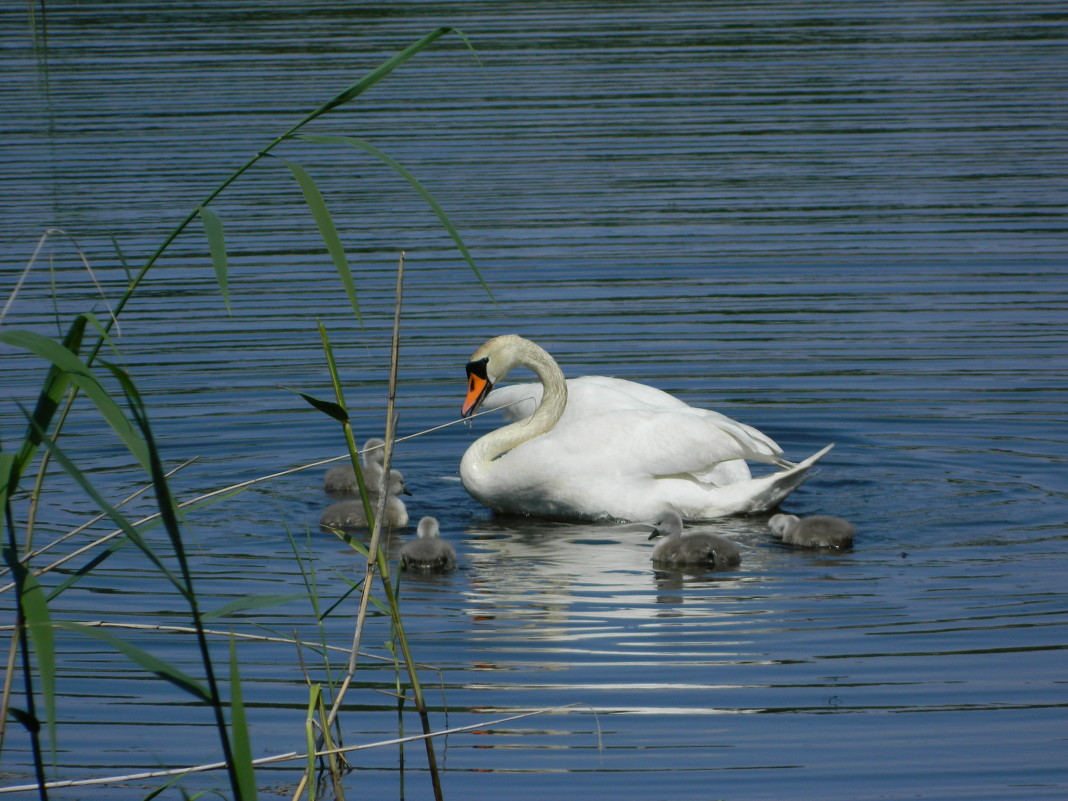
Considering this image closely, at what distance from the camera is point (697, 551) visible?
7066mm

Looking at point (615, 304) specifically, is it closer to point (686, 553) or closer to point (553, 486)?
point (553, 486)

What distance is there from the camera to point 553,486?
817 centimetres

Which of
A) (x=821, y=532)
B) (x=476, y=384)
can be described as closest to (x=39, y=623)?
(x=821, y=532)

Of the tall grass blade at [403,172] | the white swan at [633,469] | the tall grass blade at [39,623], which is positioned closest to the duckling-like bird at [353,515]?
the white swan at [633,469]

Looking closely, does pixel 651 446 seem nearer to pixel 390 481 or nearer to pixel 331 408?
pixel 390 481

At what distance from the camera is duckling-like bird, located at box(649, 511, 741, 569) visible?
23.2ft

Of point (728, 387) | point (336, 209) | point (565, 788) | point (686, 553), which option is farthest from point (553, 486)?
point (336, 209)

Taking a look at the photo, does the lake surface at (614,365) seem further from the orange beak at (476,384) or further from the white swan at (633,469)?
the orange beak at (476,384)

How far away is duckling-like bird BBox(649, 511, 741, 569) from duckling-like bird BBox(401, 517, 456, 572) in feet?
2.76

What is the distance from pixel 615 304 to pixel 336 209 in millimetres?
3796

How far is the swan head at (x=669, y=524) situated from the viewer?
7.53m

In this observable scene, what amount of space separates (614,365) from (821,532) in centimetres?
350

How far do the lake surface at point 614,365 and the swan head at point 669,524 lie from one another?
129 millimetres

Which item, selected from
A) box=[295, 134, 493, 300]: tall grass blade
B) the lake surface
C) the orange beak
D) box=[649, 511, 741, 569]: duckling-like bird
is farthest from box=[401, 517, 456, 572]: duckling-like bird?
box=[295, 134, 493, 300]: tall grass blade
